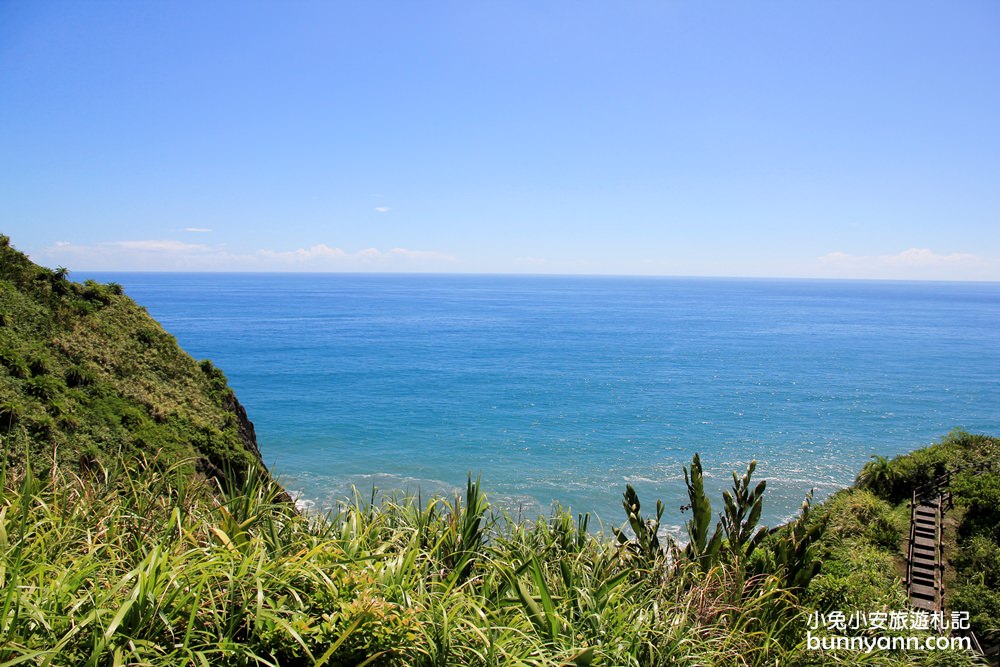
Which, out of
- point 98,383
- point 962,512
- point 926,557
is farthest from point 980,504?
point 98,383

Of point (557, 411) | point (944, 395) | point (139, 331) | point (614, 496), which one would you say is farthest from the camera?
point (944, 395)

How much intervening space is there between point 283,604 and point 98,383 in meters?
16.5

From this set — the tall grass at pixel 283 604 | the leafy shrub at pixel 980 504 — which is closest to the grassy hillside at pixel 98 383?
the tall grass at pixel 283 604

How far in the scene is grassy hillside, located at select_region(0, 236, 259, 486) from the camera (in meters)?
14.2

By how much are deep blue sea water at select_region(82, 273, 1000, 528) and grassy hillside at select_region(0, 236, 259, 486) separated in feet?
21.2

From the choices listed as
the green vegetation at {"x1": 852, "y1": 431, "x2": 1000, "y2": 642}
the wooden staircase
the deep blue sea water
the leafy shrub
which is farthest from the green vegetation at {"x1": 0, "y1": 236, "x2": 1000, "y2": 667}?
the deep blue sea water

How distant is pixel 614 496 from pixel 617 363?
3985cm

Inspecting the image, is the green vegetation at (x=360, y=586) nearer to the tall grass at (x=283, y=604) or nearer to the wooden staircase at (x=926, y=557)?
the tall grass at (x=283, y=604)

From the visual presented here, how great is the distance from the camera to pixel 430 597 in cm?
424

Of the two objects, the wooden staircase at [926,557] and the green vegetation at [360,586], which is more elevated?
the green vegetation at [360,586]

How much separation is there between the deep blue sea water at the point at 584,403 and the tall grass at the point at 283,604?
899cm

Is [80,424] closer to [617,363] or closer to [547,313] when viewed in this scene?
[617,363]

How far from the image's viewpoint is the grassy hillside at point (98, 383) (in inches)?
558

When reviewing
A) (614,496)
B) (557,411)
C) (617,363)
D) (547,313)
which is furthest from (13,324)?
(547,313)
